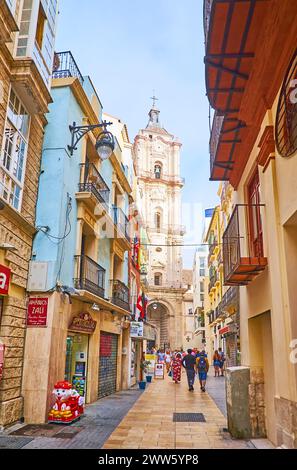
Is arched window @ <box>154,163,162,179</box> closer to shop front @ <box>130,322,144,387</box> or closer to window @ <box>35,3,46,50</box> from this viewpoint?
shop front @ <box>130,322,144,387</box>

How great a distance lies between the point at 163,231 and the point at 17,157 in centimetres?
4411

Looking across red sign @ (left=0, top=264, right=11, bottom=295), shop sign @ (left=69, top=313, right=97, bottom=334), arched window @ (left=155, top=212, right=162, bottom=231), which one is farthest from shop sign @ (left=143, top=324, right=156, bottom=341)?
arched window @ (left=155, top=212, right=162, bottom=231)

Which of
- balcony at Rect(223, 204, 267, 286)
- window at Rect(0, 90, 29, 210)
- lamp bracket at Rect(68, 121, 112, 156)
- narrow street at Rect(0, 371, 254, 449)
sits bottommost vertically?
narrow street at Rect(0, 371, 254, 449)

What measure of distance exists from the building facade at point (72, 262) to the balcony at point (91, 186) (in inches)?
1.2

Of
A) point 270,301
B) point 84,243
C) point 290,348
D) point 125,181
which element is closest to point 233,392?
point 270,301

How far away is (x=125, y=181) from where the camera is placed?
19.3 meters

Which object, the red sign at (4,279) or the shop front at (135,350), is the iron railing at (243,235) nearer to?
the red sign at (4,279)

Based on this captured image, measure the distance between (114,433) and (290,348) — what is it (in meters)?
4.77

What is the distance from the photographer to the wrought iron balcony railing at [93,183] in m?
12.5

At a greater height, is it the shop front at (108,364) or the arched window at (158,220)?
the arched window at (158,220)

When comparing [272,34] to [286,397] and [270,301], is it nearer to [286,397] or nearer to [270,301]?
[270,301]

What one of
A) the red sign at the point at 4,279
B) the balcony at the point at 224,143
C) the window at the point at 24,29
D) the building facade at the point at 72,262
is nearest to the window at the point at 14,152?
the window at the point at 24,29

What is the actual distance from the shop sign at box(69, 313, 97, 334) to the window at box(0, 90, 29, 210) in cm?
375

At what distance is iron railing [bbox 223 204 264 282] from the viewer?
824cm
